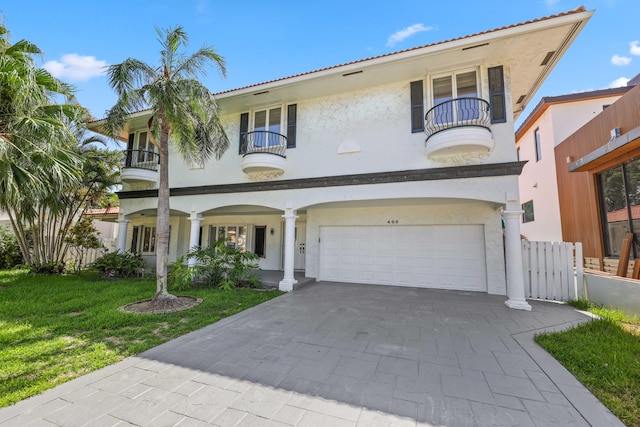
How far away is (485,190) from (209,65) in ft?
26.9

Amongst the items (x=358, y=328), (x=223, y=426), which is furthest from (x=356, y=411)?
(x=358, y=328)

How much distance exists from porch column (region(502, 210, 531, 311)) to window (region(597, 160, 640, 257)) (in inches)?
118

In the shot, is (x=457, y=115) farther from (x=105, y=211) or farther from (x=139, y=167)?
(x=105, y=211)

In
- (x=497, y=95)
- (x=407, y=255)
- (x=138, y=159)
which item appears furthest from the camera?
(x=138, y=159)

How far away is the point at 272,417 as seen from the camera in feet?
8.57

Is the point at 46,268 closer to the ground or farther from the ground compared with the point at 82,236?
closer to the ground

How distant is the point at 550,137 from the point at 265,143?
1293 cm

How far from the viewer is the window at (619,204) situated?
23.3ft

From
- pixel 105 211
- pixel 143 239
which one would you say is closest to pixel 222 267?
pixel 143 239

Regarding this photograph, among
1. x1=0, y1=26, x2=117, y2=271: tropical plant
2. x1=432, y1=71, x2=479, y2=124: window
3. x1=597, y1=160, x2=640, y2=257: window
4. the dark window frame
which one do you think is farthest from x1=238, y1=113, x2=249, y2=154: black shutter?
x1=597, y1=160, x2=640, y2=257: window

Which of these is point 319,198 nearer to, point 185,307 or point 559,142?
point 185,307

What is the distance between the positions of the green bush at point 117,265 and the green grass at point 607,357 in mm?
13354

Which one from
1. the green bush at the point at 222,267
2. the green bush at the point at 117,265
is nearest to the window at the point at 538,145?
the green bush at the point at 222,267

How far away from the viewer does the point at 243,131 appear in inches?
424
